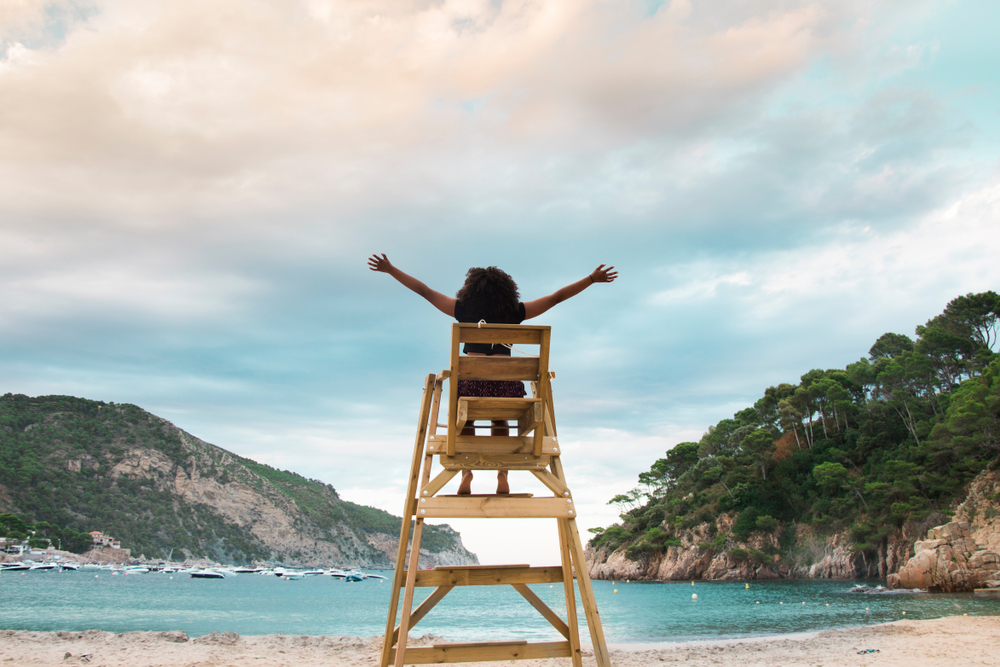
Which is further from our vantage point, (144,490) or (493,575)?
(144,490)

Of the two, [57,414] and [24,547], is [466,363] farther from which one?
[57,414]

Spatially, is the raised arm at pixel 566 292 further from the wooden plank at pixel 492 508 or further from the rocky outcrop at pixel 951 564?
the rocky outcrop at pixel 951 564

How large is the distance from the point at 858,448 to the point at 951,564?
34197 mm

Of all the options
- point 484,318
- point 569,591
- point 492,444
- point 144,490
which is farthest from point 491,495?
point 144,490

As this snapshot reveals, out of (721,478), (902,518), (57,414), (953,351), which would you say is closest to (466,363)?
(902,518)

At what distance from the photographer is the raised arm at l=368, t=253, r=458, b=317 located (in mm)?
4758

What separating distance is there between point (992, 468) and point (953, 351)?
2330cm

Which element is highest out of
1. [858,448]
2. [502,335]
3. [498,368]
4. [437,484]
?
[858,448]

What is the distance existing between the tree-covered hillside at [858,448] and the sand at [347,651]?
36908 mm

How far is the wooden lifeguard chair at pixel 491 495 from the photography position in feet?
12.6

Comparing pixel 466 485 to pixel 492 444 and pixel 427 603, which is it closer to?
pixel 492 444

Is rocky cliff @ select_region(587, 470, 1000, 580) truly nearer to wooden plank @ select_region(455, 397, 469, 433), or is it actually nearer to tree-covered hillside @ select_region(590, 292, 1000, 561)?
tree-covered hillside @ select_region(590, 292, 1000, 561)

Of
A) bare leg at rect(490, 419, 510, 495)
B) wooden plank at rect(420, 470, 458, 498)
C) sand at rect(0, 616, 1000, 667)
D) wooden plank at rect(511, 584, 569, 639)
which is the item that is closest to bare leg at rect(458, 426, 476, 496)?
bare leg at rect(490, 419, 510, 495)

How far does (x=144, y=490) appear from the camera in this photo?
120188mm
